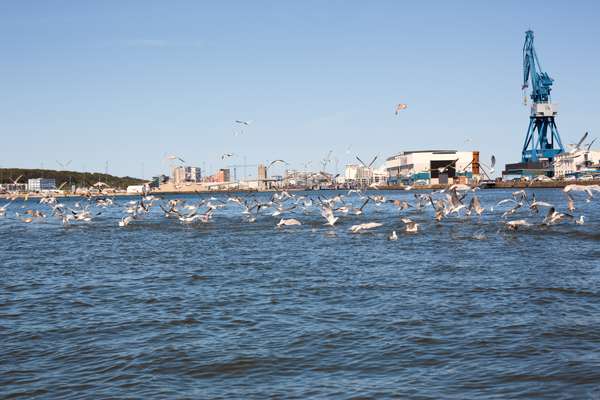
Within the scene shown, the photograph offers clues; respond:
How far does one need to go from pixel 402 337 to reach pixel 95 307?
304 inches

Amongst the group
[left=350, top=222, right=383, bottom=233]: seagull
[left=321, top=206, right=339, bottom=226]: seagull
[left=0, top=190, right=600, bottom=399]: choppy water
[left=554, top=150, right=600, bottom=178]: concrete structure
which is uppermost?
[left=554, top=150, right=600, bottom=178]: concrete structure

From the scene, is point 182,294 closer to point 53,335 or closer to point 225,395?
point 53,335

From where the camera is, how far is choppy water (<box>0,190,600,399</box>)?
32.3ft

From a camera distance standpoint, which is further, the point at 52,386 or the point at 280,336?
the point at 280,336

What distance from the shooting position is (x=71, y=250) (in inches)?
1206

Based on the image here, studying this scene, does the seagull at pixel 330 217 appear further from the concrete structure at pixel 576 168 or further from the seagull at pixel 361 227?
the concrete structure at pixel 576 168

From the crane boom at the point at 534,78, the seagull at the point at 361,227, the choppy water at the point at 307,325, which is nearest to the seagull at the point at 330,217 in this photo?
the seagull at the point at 361,227

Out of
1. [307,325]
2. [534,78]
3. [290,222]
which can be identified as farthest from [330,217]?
[534,78]

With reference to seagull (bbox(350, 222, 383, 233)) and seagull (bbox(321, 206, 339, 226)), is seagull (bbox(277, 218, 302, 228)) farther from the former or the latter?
seagull (bbox(350, 222, 383, 233))

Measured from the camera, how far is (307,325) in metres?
13.2

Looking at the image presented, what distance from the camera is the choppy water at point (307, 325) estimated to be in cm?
985

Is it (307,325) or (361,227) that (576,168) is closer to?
(361,227)

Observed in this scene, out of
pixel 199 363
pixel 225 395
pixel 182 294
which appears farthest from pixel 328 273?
pixel 225 395

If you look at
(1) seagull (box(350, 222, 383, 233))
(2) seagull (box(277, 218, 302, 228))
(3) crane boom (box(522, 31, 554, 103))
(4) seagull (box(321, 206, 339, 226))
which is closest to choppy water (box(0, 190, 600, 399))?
(1) seagull (box(350, 222, 383, 233))
